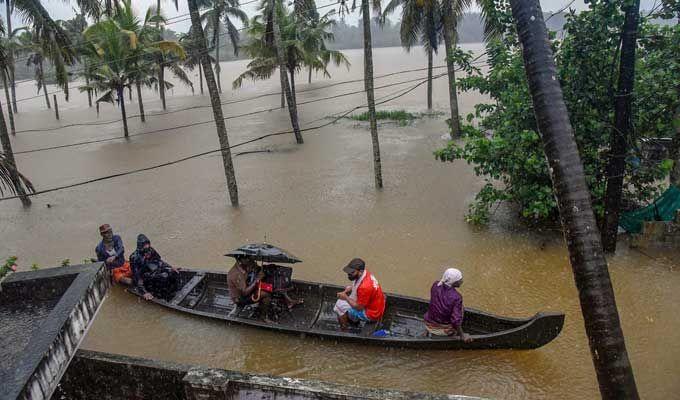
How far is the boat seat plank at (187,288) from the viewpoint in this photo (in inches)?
313

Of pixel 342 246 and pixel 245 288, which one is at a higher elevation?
pixel 245 288

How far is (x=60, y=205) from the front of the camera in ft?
45.8

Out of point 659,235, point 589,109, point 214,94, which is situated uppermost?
point 214,94

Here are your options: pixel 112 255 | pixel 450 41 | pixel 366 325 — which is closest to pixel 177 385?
pixel 366 325

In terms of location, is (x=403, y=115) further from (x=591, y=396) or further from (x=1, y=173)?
(x=1, y=173)

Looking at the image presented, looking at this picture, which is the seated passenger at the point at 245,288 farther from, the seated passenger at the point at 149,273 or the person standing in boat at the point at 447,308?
the person standing in boat at the point at 447,308

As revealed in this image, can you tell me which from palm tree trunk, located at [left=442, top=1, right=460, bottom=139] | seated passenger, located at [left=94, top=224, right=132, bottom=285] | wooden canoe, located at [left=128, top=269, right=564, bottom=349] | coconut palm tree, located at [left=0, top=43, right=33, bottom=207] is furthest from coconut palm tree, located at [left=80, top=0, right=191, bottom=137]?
wooden canoe, located at [left=128, top=269, right=564, bottom=349]

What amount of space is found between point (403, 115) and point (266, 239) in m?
14.3

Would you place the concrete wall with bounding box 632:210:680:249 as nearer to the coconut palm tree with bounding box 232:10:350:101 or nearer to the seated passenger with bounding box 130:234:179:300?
the seated passenger with bounding box 130:234:179:300

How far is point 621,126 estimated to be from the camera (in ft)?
25.4

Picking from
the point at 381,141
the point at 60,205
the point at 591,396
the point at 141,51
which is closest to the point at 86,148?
the point at 141,51

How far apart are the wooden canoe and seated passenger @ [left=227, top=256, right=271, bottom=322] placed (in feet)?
0.76

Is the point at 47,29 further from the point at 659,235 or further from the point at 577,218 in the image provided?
the point at 659,235

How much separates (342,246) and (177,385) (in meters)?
6.02
